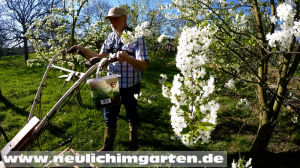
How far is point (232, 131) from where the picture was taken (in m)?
4.11

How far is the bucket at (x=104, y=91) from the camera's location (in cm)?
148

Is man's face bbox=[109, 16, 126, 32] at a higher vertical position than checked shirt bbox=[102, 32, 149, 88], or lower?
higher

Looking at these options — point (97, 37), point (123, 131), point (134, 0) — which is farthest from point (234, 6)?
point (134, 0)

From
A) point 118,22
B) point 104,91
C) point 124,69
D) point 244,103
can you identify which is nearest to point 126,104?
point 124,69

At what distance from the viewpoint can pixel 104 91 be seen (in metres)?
1.50

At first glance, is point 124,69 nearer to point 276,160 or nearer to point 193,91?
point 193,91

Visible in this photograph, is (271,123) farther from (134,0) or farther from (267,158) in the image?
(134,0)

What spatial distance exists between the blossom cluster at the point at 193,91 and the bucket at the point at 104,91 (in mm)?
480

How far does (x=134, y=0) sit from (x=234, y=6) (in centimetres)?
772

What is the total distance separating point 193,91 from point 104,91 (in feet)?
2.34

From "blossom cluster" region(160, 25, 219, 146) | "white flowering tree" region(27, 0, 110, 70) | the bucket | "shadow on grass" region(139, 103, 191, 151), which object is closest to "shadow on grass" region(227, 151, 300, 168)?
"shadow on grass" region(139, 103, 191, 151)

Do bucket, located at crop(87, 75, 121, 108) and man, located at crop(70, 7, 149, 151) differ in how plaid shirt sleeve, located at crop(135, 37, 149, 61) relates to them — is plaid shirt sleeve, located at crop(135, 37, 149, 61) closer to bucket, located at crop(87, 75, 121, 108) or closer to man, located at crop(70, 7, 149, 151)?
man, located at crop(70, 7, 149, 151)

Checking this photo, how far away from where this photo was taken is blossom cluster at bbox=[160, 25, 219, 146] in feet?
5.06

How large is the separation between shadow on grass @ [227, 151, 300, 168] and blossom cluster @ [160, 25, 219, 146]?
1978 millimetres
